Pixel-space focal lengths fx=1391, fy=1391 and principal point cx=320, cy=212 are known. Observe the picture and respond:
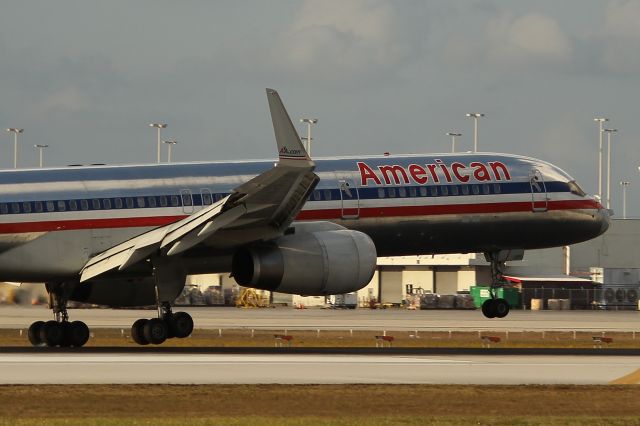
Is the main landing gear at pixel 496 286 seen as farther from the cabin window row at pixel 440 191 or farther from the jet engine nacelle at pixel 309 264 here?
the jet engine nacelle at pixel 309 264

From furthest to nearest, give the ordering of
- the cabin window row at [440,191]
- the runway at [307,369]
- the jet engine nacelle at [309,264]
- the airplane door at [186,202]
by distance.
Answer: the cabin window row at [440,191] < the airplane door at [186,202] < the jet engine nacelle at [309,264] < the runway at [307,369]

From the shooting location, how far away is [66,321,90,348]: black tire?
4816cm

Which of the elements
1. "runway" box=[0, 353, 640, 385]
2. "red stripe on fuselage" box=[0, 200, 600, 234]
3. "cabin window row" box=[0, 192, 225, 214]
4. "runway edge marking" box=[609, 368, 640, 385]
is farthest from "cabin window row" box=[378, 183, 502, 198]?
Result: "runway edge marking" box=[609, 368, 640, 385]

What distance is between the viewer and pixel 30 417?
28328mm

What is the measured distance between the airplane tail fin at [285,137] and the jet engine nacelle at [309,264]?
13.8 ft

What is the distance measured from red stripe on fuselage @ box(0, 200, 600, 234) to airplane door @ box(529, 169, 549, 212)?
0.19 meters

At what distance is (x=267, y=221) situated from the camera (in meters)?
42.0

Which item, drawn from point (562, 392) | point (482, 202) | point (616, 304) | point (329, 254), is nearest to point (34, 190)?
point (329, 254)

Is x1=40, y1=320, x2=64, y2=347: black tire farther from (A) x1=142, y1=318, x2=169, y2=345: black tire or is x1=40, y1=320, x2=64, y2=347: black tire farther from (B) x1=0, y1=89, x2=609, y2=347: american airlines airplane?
(A) x1=142, y1=318, x2=169, y2=345: black tire

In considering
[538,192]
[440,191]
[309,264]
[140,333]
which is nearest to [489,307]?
[538,192]

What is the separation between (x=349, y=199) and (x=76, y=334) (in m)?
Answer: 10.6

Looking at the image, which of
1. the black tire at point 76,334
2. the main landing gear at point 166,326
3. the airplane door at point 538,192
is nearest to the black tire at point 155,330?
the main landing gear at point 166,326

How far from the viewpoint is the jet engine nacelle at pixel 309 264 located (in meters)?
42.3

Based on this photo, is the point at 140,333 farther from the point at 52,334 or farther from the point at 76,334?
the point at 52,334
